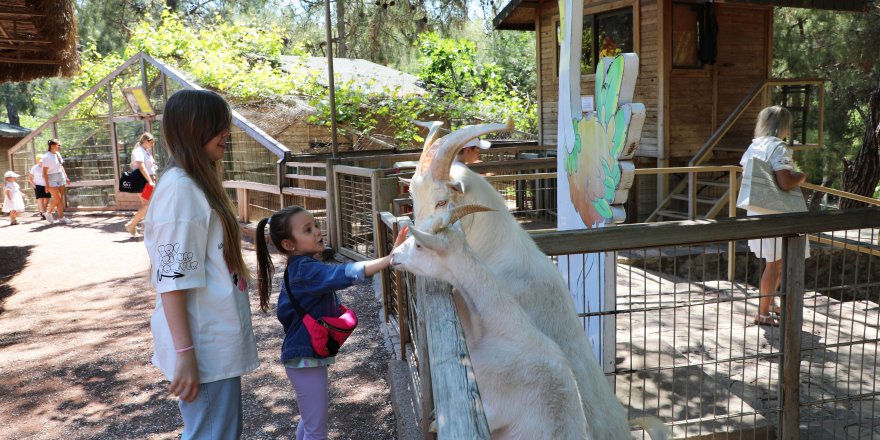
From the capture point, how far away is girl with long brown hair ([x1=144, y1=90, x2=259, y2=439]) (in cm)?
235

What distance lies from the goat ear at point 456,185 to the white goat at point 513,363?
50 centimetres

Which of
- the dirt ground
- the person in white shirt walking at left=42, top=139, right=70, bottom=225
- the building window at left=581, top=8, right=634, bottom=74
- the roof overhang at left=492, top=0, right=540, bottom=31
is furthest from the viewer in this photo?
the person in white shirt walking at left=42, top=139, right=70, bottom=225

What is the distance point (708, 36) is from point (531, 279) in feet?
34.1

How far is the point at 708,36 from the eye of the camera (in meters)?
11.5

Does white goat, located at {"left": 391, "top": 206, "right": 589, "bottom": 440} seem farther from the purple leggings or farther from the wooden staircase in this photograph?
the wooden staircase

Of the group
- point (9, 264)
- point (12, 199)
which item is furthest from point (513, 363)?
point (12, 199)

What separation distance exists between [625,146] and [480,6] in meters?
18.1

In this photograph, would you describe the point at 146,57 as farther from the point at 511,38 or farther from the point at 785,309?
the point at 511,38

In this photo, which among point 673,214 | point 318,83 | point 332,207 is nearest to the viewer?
point 332,207

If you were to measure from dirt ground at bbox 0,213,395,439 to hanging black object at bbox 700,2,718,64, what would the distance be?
7.40 meters

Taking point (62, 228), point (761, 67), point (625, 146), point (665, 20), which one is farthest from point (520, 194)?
point (62, 228)

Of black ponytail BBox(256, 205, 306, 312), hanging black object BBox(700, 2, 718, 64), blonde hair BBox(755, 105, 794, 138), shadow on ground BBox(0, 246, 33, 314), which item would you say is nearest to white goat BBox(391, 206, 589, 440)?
black ponytail BBox(256, 205, 306, 312)

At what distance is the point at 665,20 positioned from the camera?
11.1m

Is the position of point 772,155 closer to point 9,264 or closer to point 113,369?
point 113,369
